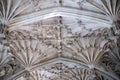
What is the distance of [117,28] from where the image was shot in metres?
12.7

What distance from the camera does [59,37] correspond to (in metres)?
16.2

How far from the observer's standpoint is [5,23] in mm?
13086

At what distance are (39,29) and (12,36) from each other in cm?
173

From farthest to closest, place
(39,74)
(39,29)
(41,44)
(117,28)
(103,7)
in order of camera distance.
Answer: (39,74) → (41,44) → (39,29) → (103,7) → (117,28)

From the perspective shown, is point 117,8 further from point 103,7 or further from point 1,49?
point 1,49

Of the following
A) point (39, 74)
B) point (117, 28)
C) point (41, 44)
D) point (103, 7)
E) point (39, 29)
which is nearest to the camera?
point (117, 28)

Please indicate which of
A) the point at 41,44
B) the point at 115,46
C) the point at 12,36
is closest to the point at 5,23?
the point at 12,36

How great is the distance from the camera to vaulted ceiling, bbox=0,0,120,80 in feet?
45.2

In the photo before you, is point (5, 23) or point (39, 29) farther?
point (39, 29)

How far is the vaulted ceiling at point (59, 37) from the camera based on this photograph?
1377 cm

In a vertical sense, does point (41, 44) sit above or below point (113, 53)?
above

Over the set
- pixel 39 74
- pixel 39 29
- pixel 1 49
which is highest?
pixel 39 29

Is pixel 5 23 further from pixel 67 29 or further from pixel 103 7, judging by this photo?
pixel 103 7

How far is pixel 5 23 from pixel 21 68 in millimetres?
4058
